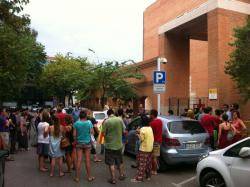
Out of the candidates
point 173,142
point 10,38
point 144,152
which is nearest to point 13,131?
point 10,38

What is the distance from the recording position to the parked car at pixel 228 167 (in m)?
7.98

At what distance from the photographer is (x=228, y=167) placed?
8.34 metres

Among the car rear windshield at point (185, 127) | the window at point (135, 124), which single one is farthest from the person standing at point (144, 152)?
the window at point (135, 124)

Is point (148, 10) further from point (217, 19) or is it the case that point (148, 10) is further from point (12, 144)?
point (12, 144)

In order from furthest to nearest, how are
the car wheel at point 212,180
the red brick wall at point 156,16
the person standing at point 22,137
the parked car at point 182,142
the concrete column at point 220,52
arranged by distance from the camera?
1. the red brick wall at point 156,16
2. the concrete column at point 220,52
3. the person standing at point 22,137
4. the parked car at point 182,142
5. the car wheel at point 212,180

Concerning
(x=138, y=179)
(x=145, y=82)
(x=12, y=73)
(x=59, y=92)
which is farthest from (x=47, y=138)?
(x=59, y=92)

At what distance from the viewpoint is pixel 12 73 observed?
19516mm

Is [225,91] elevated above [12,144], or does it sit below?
above

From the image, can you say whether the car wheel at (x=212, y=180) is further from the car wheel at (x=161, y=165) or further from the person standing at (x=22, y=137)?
the person standing at (x=22, y=137)

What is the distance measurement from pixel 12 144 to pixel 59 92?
3909 centimetres

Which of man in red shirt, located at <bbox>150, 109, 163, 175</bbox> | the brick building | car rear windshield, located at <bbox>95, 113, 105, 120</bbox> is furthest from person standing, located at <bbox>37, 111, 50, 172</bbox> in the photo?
the brick building

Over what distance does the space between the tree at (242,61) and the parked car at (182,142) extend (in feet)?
32.8

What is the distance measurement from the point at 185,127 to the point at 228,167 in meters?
4.24

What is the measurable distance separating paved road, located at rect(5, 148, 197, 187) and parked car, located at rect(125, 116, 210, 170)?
0.47 m
